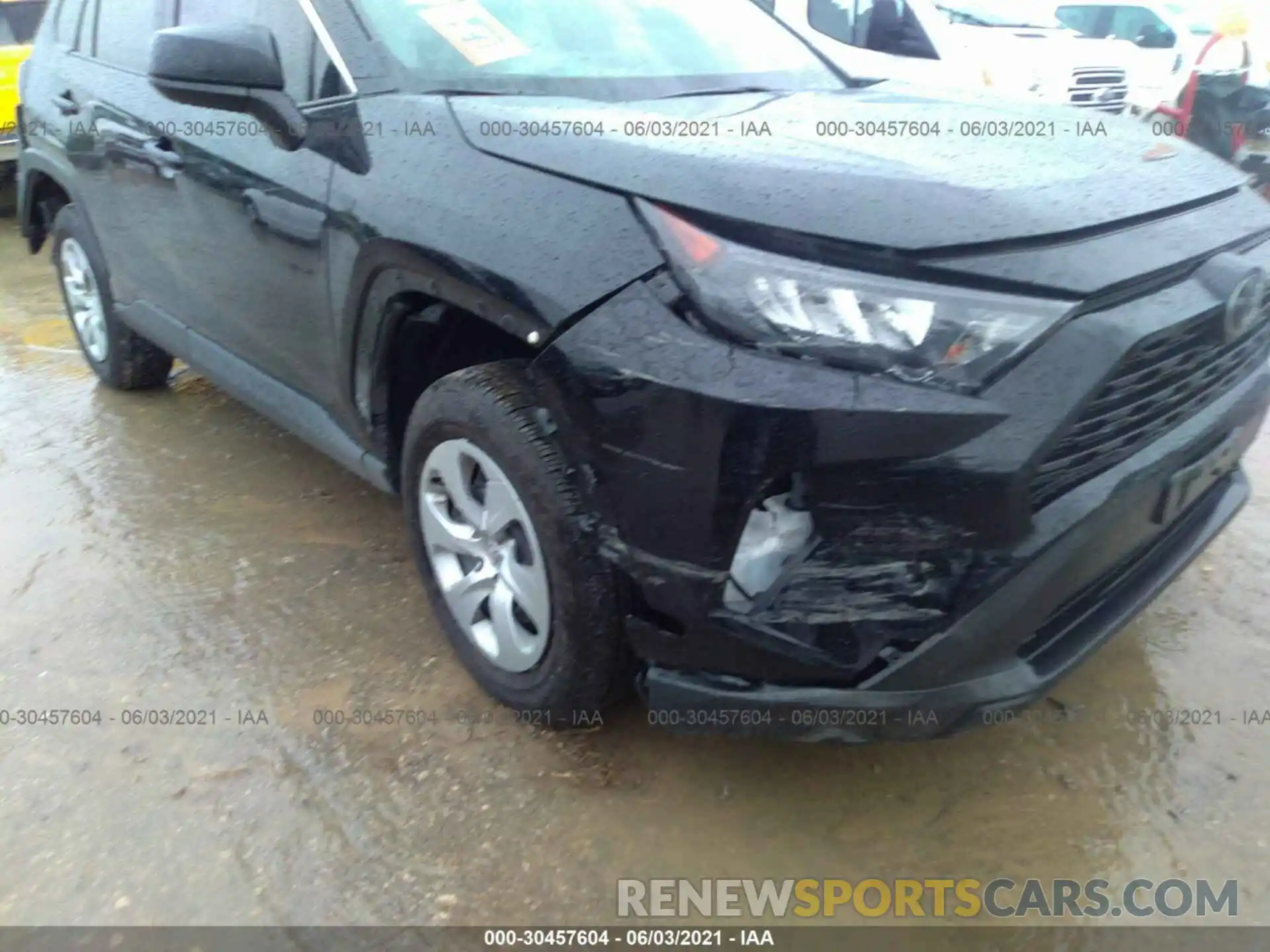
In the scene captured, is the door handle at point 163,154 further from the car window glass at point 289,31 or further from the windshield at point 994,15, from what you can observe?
the windshield at point 994,15

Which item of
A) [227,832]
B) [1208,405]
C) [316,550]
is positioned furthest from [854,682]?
[316,550]

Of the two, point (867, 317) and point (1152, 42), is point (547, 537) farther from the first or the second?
point (1152, 42)

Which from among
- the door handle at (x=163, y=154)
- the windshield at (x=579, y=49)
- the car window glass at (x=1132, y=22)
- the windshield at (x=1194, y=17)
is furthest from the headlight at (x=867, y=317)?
the windshield at (x=1194, y=17)

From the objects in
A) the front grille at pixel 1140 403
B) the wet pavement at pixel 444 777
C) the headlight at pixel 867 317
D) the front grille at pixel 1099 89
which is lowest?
the wet pavement at pixel 444 777

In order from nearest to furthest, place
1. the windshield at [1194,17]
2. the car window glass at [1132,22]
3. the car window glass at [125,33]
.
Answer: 1. the car window glass at [125,33]
2. the car window glass at [1132,22]
3. the windshield at [1194,17]

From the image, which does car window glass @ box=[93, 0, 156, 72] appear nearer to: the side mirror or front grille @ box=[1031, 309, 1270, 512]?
the side mirror

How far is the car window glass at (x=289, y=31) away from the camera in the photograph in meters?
2.52

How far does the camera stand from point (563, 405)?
1895 mm

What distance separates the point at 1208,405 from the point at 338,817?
1.97 metres

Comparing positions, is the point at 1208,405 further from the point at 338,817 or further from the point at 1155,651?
the point at 338,817

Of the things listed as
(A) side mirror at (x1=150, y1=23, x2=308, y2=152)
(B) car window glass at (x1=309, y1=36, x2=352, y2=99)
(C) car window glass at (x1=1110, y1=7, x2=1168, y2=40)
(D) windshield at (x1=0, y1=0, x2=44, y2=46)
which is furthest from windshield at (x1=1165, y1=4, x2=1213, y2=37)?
(A) side mirror at (x1=150, y1=23, x2=308, y2=152)

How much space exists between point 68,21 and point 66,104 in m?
0.50

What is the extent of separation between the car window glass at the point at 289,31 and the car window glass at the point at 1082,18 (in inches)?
441

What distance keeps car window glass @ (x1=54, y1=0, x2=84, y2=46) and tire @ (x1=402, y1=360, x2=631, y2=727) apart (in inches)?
110
